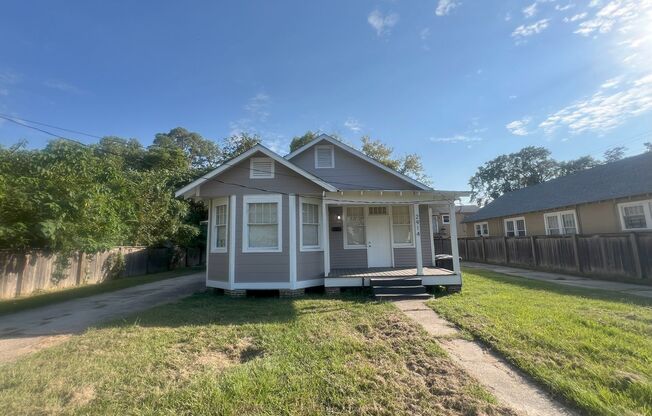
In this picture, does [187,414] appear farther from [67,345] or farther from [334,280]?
[334,280]

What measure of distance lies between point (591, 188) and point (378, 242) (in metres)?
12.3

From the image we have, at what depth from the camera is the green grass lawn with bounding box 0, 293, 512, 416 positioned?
3254 mm

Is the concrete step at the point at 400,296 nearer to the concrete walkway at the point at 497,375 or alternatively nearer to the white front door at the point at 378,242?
the concrete walkway at the point at 497,375

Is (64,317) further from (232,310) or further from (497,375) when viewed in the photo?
(497,375)

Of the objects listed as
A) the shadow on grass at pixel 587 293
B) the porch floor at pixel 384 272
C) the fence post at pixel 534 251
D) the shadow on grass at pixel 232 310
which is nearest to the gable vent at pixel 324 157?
the porch floor at pixel 384 272

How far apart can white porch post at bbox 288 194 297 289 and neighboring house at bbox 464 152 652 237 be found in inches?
522

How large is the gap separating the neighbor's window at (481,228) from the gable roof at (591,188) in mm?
1745

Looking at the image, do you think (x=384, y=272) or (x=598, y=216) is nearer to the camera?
(x=384, y=272)

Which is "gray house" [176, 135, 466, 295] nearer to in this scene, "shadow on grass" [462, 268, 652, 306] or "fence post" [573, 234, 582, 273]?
"shadow on grass" [462, 268, 652, 306]

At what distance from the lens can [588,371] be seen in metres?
3.79

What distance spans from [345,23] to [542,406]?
11.0m

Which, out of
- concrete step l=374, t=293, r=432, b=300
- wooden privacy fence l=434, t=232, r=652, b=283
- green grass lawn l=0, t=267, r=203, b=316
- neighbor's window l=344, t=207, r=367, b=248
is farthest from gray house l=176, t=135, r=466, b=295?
wooden privacy fence l=434, t=232, r=652, b=283

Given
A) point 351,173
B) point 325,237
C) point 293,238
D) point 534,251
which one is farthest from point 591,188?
point 293,238

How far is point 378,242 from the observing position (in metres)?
11.3
